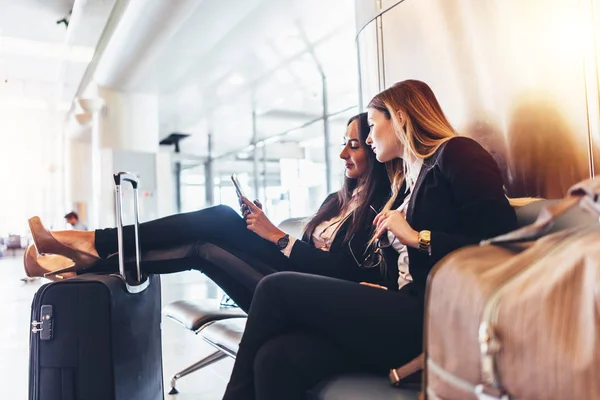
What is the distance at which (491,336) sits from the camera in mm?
664

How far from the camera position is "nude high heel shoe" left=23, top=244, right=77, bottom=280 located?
1.69m

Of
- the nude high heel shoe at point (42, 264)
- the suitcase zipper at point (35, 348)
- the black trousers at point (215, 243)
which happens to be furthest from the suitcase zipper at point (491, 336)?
the nude high heel shoe at point (42, 264)

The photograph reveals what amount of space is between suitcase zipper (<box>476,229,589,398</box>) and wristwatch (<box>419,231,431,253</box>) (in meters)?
0.44

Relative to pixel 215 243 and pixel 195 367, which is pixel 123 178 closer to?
pixel 215 243

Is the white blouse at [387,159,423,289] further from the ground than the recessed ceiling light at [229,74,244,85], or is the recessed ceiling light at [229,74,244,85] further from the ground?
the recessed ceiling light at [229,74,244,85]

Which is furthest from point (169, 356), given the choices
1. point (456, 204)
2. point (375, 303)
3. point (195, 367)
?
point (456, 204)

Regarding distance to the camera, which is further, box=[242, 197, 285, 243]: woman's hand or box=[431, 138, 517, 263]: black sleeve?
box=[242, 197, 285, 243]: woman's hand

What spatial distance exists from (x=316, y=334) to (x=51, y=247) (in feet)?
3.23

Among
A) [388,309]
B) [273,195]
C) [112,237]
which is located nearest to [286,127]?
[273,195]

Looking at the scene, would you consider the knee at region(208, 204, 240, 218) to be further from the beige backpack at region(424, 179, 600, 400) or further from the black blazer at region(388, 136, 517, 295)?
the beige backpack at region(424, 179, 600, 400)

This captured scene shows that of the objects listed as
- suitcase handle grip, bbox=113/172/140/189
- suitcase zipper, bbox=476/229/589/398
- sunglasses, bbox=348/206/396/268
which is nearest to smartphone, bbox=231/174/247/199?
suitcase handle grip, bbox=113/172/140/189

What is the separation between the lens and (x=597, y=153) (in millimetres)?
1385

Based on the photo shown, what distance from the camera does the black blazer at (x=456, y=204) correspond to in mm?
1130

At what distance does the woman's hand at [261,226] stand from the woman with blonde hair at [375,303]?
51 centimetres
